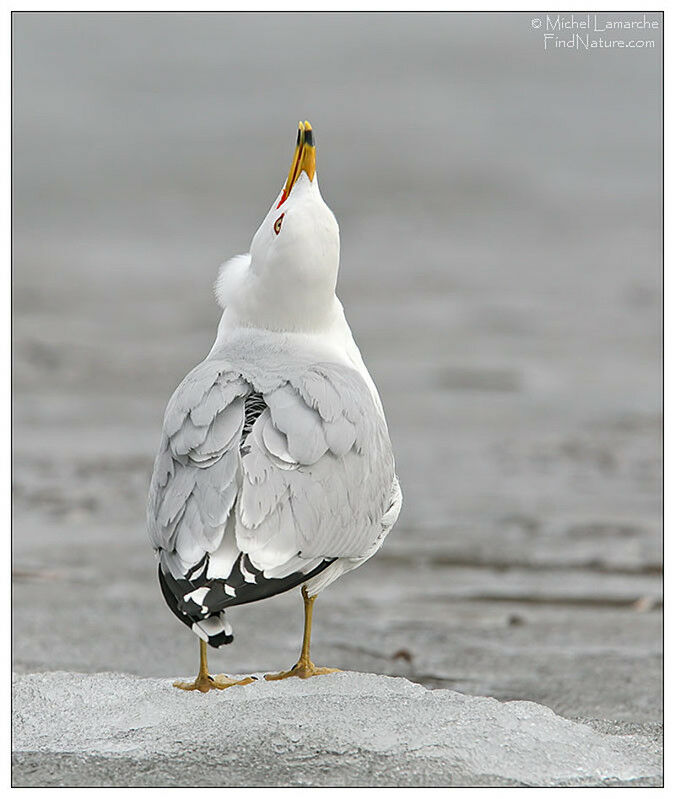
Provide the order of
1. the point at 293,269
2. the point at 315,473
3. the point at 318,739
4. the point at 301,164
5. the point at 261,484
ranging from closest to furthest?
the point at 318,739 → the point at 261,484 → the point at 315,473 → the point at 293,269 → the point at 301,164

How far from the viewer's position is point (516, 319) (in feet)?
45.3

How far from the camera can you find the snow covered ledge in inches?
142

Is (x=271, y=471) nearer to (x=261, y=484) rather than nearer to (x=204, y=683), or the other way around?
(x=261, y=484)

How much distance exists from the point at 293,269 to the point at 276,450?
87 cm

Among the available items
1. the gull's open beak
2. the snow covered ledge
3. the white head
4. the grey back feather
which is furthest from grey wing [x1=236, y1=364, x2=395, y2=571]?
the gull's open beak

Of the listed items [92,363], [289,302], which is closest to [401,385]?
[92,363]

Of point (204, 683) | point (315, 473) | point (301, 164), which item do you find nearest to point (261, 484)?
point (315, 473)

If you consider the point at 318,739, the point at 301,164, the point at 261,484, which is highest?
the point at 301,164

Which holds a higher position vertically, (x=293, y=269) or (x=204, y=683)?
(x=293, y=269)

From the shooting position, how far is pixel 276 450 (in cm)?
409

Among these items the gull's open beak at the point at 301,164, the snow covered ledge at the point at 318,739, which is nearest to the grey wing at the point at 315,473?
the snow covered ledge at the point at 318,739

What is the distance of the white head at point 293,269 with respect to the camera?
186 inches

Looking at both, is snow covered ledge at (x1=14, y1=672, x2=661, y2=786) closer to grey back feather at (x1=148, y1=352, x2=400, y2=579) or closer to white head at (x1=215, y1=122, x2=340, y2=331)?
grey back feather at (x1=148, y1=352, x2=400, y2=579)

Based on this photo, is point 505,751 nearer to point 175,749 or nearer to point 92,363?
point 175,749
